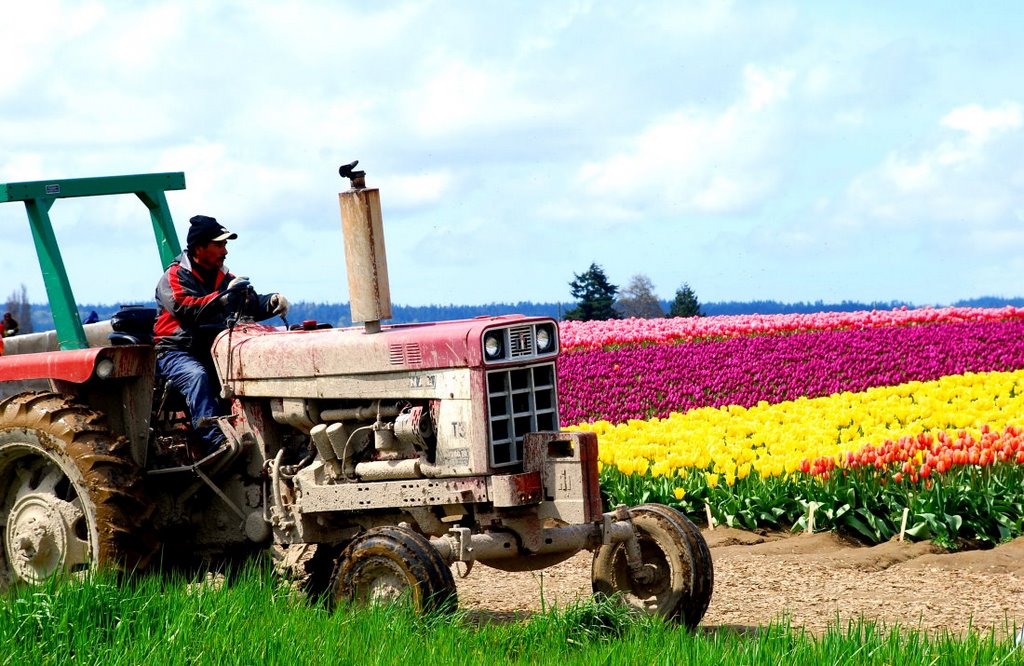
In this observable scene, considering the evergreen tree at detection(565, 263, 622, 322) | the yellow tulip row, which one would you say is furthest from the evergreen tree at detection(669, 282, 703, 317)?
the yellow tulip row

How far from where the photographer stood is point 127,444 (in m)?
6.79

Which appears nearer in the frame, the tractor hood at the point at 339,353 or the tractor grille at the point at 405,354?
the tractor hood at the point at 339,353

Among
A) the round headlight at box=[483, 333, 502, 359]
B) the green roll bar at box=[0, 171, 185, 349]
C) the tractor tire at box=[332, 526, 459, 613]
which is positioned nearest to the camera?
the tractor tire at box=[332, 526, 459, 613]

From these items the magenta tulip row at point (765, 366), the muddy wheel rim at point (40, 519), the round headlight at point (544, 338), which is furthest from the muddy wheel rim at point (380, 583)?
the magenta tulip row at point (765, 366)

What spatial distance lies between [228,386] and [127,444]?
0.57m

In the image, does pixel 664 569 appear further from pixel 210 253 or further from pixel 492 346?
pixel 210 253

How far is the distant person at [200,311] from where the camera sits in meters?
6.93

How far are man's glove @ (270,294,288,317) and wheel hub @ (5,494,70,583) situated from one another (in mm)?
1455

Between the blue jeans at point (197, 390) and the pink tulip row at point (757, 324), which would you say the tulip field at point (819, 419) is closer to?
the pink tulip row at point (757, 324)

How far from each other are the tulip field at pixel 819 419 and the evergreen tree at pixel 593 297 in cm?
683

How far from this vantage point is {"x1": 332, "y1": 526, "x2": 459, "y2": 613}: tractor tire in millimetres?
5625

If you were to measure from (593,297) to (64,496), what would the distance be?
2191cm

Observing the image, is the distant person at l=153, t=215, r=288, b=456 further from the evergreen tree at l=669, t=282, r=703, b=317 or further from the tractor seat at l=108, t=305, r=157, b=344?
the evergreen tree at l=669, t=282, r=703, b=317

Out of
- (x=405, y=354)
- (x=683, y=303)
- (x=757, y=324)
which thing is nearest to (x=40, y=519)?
(x=405, y=354)
